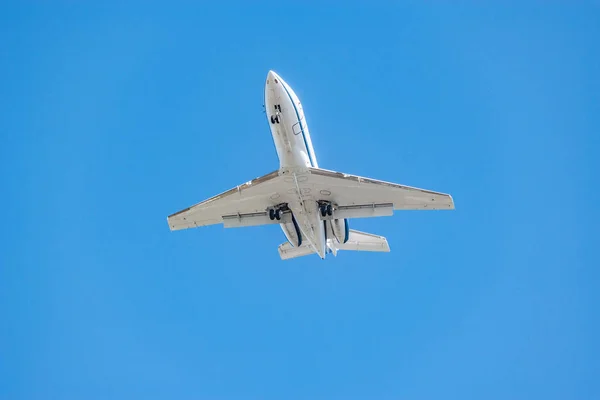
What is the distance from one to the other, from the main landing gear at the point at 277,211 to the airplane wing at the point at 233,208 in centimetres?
47

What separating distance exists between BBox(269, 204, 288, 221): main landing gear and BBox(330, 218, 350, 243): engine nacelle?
129 inches

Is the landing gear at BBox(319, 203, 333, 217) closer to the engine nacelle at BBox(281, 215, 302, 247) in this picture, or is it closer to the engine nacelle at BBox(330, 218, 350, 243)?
the engine nacelle at BBox(330, 218, 350, 243)

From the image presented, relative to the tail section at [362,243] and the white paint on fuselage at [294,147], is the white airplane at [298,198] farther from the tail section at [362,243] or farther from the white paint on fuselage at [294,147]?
the tail section at [362,243]

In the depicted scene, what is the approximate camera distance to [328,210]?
45.8 meters

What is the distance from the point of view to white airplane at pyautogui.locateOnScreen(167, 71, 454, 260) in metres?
44.0

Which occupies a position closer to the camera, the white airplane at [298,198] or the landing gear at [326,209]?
the white airplane at [298,198]

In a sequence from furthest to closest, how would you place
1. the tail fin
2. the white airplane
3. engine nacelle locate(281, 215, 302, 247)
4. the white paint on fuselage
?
the tail fin → engine nacelle locate(281, 215, 302, 247) → the white airplane → the white paint on fuselage

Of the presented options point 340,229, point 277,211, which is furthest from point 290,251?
point 277,211

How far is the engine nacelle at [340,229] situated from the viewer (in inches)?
1868

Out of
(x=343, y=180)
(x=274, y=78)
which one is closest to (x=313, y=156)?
(x=343, y=180)

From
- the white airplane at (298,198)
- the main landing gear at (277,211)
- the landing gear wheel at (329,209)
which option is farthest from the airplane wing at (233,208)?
the landing gear wheel at (329,209)

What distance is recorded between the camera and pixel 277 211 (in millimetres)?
46656

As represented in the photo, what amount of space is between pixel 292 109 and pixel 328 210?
6840mm

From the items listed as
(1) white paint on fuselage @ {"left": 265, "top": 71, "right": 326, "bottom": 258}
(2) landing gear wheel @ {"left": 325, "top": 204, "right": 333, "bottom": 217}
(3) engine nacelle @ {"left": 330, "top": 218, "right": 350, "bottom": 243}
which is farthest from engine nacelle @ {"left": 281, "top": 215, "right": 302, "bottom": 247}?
(2) landing gear wheel @ {"left": 325, "top": 204, "right": 333, "bottom": 217}
